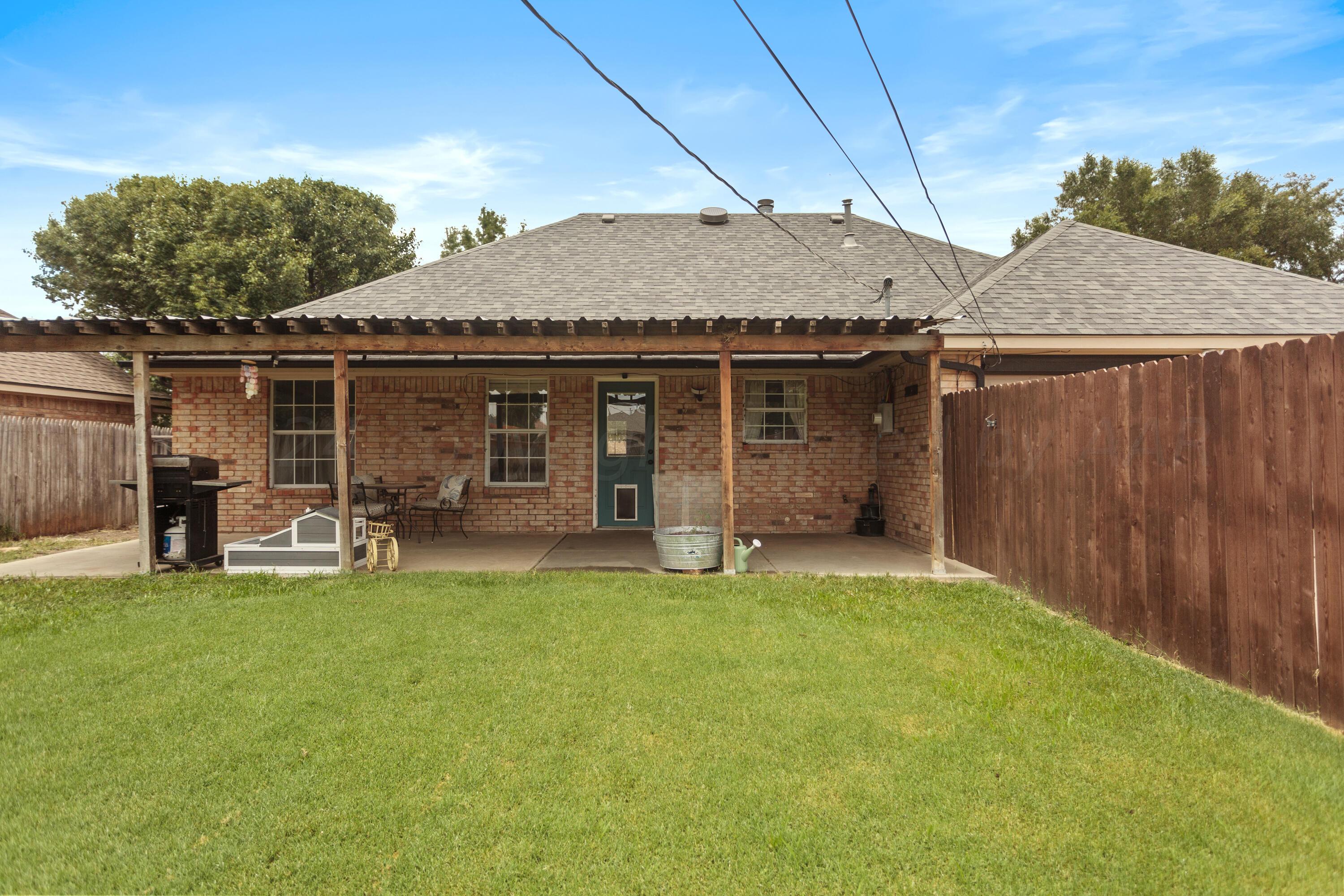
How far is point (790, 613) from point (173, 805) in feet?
13.3

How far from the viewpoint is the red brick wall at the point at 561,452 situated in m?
9.83

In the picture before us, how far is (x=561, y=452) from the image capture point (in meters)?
9.88

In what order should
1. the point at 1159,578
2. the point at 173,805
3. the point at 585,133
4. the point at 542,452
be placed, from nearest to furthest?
1. the point at 173,805
2. the point at 1159,578
3. the point at 585,133
4. the point at 542,452

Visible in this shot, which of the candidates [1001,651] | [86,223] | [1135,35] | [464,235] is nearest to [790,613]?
[1001,651]

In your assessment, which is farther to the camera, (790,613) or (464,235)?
(464,235)

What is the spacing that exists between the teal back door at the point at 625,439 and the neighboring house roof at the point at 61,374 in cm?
1037

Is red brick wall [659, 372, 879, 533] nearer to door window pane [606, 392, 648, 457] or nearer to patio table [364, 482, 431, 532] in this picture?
door window pane [606, 392, 648, 457]

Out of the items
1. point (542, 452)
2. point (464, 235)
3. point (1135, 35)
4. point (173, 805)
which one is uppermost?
point (464, 235)

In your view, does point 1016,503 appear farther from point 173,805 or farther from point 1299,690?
point 173,805

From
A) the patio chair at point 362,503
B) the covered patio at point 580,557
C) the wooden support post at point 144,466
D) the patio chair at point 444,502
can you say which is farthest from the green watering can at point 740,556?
the wooden support post at point 144,466

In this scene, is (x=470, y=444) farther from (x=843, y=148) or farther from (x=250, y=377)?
(x=843, y=148)

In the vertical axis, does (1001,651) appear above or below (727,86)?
below

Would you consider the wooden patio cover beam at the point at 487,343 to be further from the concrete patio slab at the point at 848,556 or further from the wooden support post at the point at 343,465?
the concrete patio slab at the point at 848,556

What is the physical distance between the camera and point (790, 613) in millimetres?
5398
